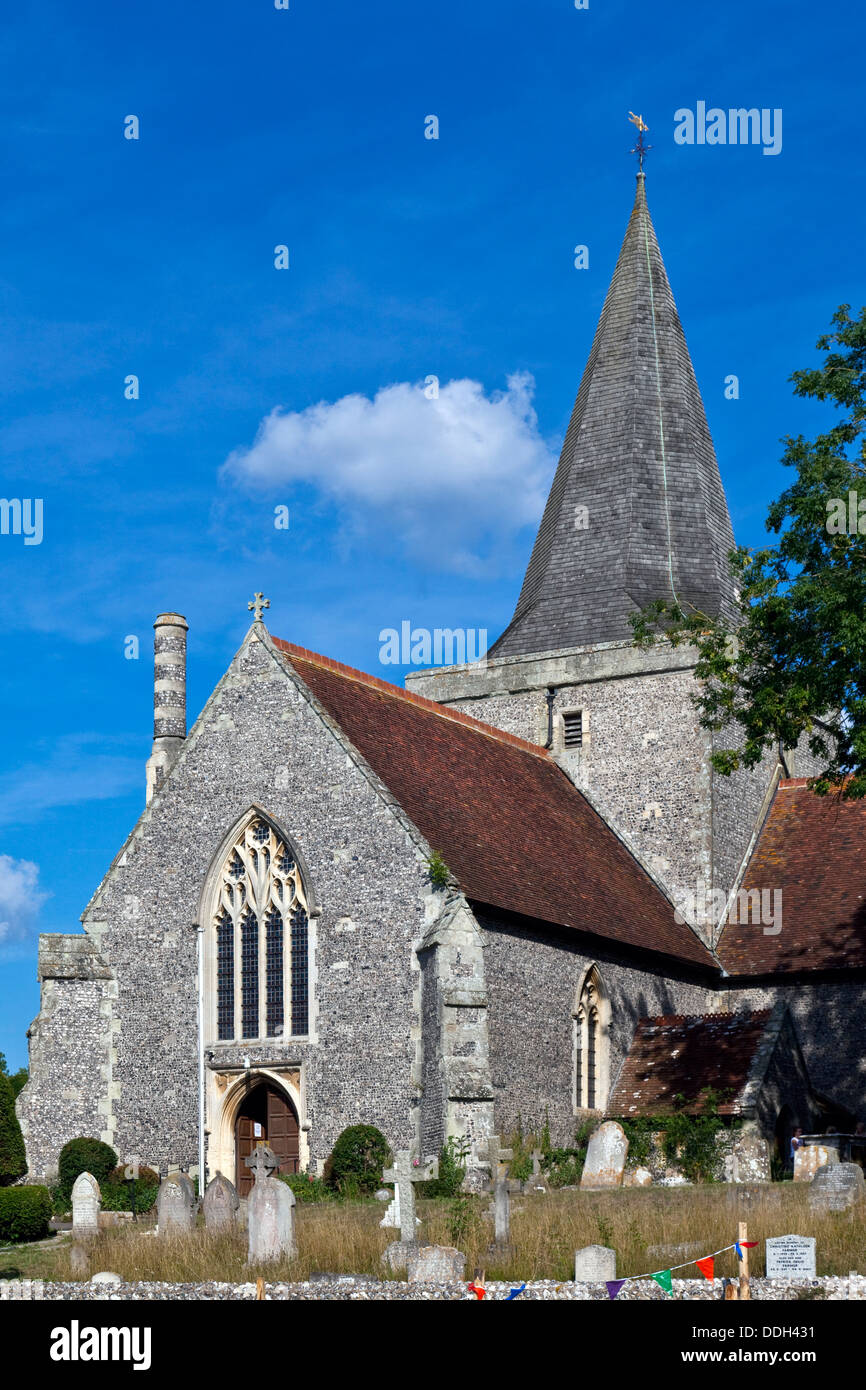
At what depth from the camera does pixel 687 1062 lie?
2697 centimetres

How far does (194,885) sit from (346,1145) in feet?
16.7

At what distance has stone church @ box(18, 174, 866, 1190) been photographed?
24.2 metres

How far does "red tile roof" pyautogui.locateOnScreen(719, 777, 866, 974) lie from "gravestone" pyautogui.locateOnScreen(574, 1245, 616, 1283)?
611 inches

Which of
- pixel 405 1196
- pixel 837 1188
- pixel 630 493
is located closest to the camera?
pixel 405 1196

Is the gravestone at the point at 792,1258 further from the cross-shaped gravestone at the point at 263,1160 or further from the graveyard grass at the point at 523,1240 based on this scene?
the cross-shaped gravestone at the point at 263,1160

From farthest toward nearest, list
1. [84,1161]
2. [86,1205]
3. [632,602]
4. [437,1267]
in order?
[632,602]
[84,1161]
[86,1205]
[437,1267]

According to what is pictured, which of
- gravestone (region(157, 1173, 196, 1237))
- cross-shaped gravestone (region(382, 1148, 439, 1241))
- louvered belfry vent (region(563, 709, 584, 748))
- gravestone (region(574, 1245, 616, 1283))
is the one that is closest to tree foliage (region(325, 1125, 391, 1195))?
cross-shaped gravestone (region(382, 1148, 439, 1241))

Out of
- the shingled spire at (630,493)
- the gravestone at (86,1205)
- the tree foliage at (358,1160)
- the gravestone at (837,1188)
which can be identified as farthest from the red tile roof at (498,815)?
the gravestone at (837,1188)

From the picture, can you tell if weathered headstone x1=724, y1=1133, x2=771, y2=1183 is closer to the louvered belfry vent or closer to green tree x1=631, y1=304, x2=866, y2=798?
green tree x1=631, y1=304, x2=866, y2=798

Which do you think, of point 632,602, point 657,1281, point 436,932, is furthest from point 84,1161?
point 632,602

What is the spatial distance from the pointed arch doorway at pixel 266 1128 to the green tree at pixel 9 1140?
310 centimetres

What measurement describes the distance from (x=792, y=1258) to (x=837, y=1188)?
5.09 meters

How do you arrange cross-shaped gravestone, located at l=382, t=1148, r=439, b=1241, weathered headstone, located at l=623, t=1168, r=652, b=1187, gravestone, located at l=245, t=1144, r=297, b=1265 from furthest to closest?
weathered headstone, located at l=623, t=1168, r=652, b=1187, cross-shaped gravestone, located at l=382, t=1148, r=439, b=1241, gravestone, located at l=245, t=1144, r=297, b=1265

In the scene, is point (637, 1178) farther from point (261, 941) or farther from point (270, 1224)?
point (270, 1224)
